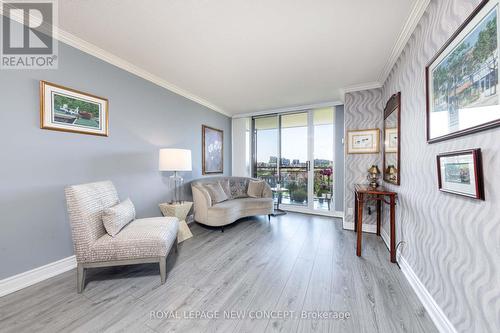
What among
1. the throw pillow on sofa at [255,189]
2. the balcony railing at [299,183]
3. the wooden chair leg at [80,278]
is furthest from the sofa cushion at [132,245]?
the balcony railing at [299,183]

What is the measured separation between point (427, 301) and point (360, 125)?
254cm

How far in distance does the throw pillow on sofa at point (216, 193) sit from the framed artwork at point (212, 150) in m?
0.59

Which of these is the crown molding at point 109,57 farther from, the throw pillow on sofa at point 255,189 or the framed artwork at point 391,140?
the framed artwork at point 391,140

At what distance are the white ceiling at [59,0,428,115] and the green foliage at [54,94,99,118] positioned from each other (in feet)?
1.99

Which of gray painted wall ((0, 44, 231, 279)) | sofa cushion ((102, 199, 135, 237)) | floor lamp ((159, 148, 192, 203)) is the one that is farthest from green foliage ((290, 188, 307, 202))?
sofa cushion ((102, 199, 135, 237))

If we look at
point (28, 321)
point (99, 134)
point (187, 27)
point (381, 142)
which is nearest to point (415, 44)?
point (381, 142)

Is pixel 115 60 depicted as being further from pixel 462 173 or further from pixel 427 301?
pixel 427 301

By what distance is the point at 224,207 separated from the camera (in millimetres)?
3078

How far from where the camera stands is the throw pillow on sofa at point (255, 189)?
3.93 metres

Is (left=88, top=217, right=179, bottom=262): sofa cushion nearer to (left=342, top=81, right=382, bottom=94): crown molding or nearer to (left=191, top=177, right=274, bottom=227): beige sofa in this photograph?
(left=191, top=177, right=274, bottom=227): beige sofa

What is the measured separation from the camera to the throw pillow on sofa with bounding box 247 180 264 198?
393 centimetres

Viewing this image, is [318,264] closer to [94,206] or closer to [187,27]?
[94,206]

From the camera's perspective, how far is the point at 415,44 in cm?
172

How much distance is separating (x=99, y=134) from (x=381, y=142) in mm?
3895
